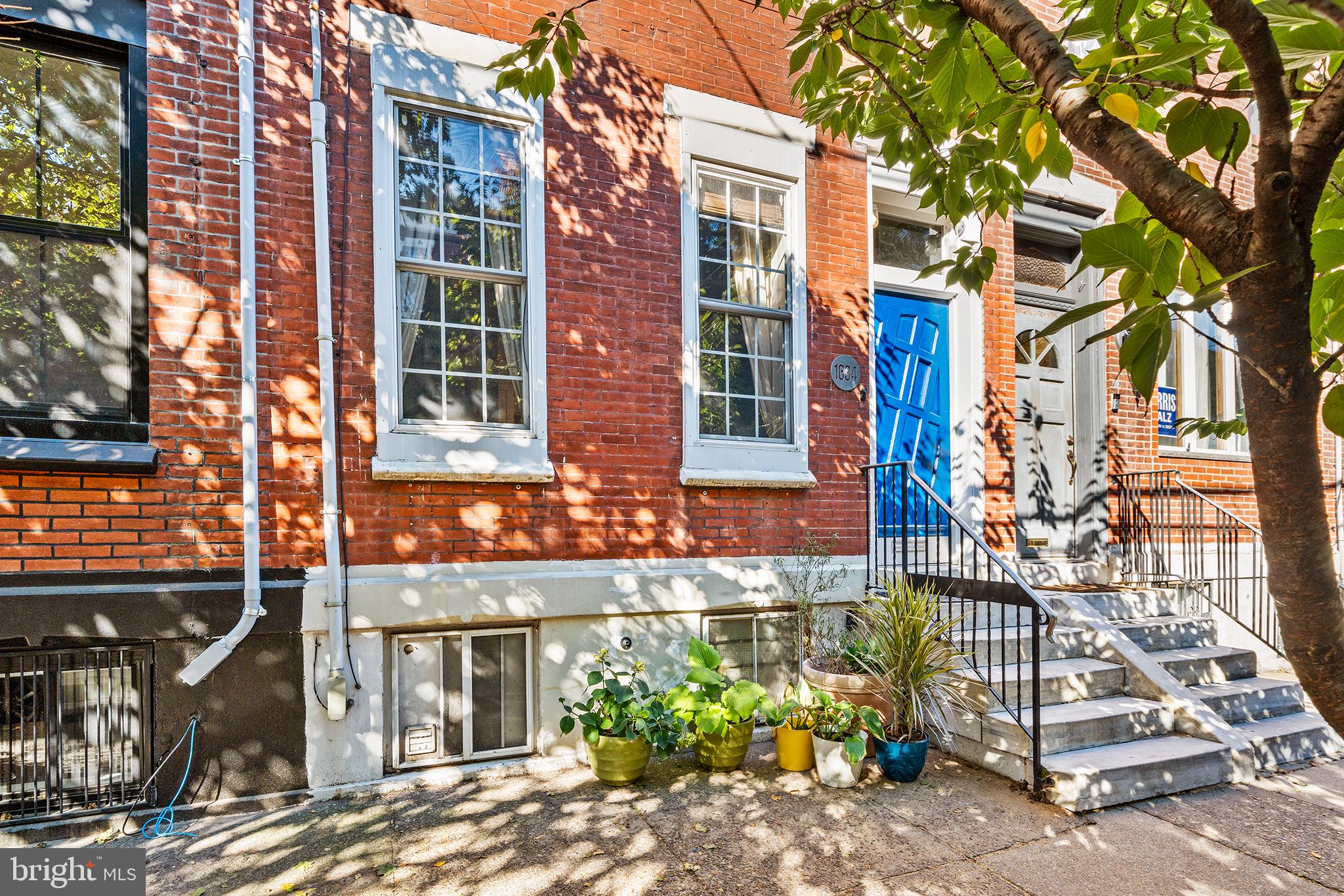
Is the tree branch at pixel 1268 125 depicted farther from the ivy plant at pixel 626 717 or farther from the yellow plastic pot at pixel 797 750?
the yellow plastic pot at pixel 797 750

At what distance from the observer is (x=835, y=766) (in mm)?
4336

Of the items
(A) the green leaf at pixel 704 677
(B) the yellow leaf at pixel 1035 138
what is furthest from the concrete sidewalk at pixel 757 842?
(B) the yellow leaf at pixel 1035 138

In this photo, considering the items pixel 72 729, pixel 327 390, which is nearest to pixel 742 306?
pixel 327 390

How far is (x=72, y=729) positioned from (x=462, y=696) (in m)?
1.97

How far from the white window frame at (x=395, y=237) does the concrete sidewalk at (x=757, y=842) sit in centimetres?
190

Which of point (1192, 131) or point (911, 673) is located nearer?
point (1192, 131)

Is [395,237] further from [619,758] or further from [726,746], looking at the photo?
[726,746]

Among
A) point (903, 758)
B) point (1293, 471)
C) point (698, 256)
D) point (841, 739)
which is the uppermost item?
point (698, 256)

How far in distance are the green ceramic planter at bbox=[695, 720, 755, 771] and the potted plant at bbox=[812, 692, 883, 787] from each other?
41cm

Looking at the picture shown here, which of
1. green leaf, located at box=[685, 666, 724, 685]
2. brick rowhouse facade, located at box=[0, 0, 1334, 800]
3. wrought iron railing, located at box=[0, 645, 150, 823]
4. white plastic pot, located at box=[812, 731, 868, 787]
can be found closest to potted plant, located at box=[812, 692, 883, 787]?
white plastic pot, located at box=[812, 731, 868, 787]

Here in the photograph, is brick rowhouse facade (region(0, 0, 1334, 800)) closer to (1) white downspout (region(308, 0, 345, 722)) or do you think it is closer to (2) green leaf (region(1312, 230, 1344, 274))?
(1) white downspout (region(308, 0, 345, 722))

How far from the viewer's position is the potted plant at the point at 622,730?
428cm

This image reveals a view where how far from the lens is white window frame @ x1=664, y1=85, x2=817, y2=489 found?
5.32 meters

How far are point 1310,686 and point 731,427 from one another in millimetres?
4440
